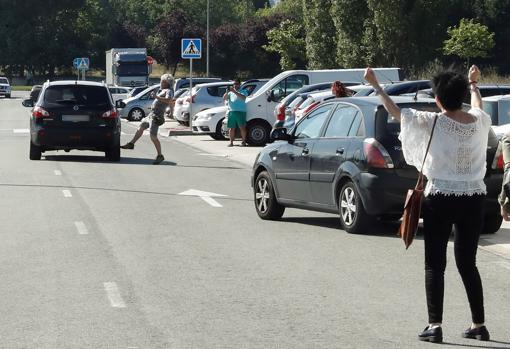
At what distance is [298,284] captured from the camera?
1004cm

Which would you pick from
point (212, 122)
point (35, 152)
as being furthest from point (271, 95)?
point (35, 152)

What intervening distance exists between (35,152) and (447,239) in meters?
19.1

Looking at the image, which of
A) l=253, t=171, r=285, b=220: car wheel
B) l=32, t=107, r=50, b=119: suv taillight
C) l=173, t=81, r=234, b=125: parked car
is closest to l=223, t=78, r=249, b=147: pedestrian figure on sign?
l=32, t=107, r=50, b=119: suv taillight

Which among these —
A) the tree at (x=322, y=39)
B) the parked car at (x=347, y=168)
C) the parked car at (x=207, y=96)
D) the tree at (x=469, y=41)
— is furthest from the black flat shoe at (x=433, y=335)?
the tree at (x=322, y=39)

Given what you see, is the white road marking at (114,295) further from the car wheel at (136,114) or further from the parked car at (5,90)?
the parked car at (5,90)

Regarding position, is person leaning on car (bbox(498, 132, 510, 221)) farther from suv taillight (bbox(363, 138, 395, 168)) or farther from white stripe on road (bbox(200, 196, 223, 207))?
white stripe on road (bbox(200, 196, 223, 207))

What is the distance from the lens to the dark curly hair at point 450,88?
24.8 ft

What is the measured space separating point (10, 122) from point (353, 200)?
36.0m

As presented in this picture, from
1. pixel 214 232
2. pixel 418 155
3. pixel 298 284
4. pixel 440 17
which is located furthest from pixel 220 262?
pixel 440 17

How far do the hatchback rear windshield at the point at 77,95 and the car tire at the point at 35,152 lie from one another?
95cm

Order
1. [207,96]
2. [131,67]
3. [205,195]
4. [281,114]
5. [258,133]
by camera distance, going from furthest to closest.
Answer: [131,67]
[207,96]
[258,133]
[281,114]
[205,195]

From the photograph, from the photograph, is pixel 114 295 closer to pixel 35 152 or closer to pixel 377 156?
pixel 377 156

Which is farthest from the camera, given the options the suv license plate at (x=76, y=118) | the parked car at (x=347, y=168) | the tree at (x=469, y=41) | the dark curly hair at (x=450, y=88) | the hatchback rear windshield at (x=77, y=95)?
the tree at (x=469, y=41)

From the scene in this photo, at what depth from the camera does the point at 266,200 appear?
50.1ft
